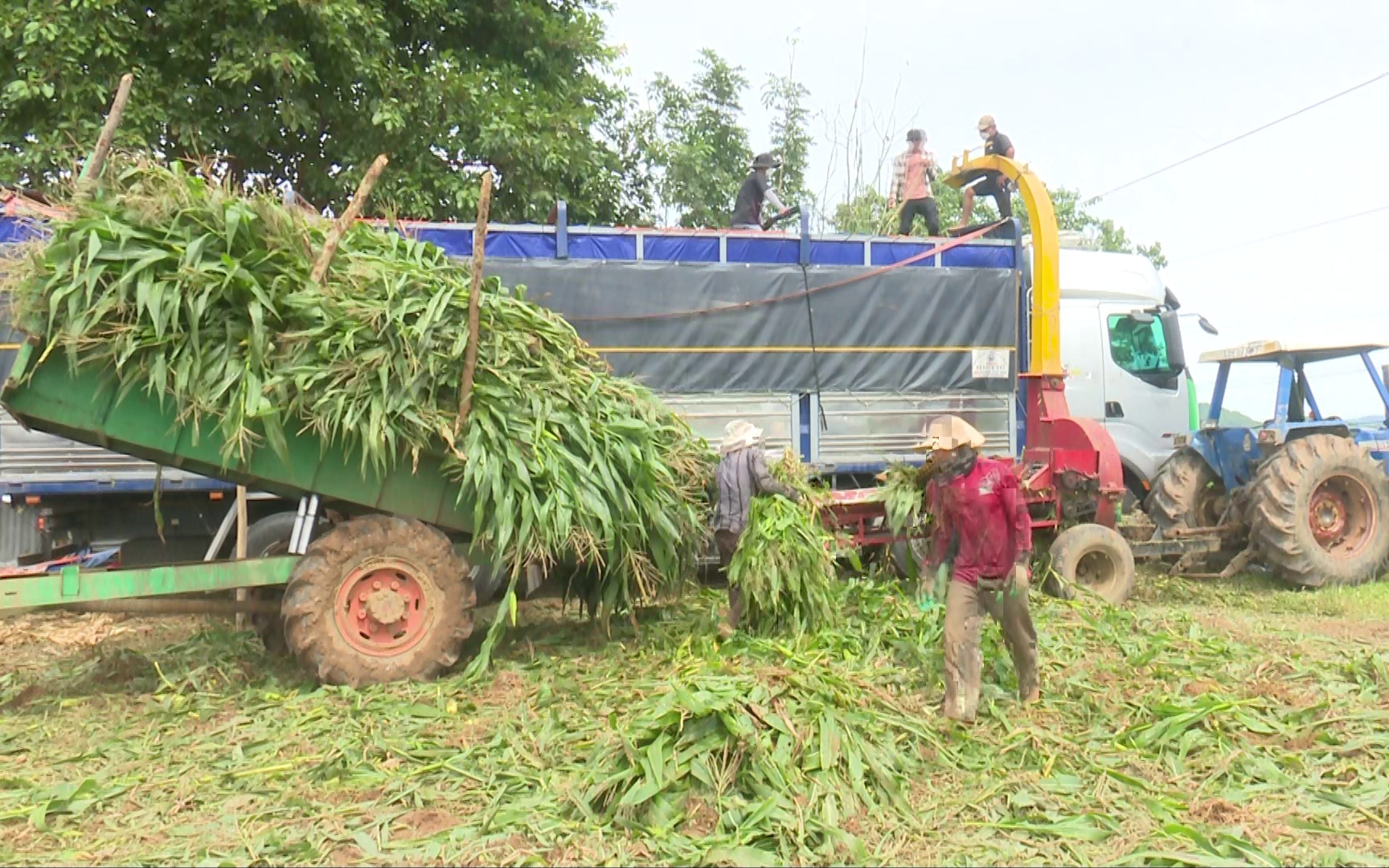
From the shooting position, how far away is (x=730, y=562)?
20.9ft

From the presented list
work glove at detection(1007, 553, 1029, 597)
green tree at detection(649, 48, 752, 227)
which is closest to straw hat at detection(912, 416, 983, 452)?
work glove at detection(1007, 553, 1029, 597)

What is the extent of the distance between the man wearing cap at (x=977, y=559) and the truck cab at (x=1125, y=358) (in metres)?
5.58

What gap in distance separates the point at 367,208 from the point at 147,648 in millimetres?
5947

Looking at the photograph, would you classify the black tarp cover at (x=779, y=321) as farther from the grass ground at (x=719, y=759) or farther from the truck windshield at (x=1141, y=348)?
the grass ground at (x=719, y=759)

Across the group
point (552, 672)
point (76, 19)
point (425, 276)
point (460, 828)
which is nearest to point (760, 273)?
point (425, 276)

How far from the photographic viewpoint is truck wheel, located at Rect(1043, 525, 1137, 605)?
7.84 metres

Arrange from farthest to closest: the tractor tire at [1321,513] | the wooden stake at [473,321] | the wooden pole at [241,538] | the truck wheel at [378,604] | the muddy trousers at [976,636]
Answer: the tractor tire at [1321,513], the wooden pole at [241,538], the truck wheel at [378,604], the wooden stake at [473,321], the muddy trousers at [976,636]

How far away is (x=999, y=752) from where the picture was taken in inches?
178

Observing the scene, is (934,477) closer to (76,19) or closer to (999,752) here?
(999,752)

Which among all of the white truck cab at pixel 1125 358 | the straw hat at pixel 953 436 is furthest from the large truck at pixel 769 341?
the straw hat at pixel 953 436

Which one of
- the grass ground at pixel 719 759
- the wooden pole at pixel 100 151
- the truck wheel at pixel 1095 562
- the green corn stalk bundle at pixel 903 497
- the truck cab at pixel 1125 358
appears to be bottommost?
the grass ground at pixel 719 759

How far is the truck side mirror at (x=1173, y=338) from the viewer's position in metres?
10.4

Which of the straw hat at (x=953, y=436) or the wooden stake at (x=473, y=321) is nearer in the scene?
the straw hat at (x=953, y=436)

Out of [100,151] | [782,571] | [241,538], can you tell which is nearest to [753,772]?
[782,571]
